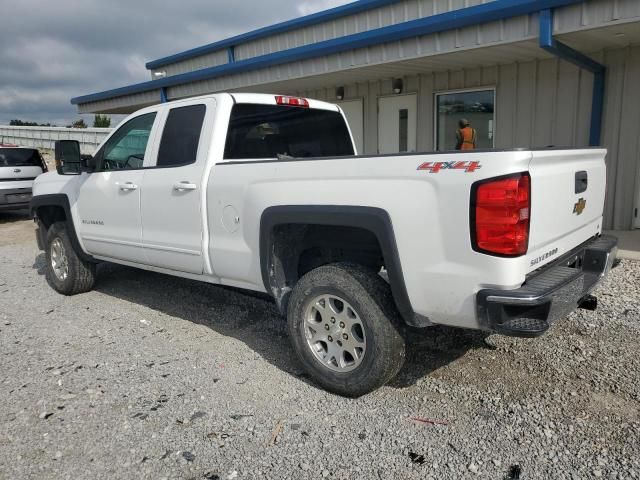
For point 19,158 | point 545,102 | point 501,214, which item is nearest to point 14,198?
point 19,158

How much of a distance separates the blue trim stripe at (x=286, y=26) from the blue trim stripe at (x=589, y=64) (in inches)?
196

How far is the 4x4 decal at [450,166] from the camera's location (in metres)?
2.56

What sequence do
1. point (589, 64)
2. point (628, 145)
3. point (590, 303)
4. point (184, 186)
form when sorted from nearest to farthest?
1. point (590, 303)
2. point (184, 186)
3. point (589, 64)
4. point (628, 145)

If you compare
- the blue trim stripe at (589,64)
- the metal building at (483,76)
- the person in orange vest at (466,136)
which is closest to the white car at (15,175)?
the metal building at (483,76)

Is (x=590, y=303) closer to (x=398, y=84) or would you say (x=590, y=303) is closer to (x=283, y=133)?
(x=283, y=133)

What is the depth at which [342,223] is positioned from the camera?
3.10 metres

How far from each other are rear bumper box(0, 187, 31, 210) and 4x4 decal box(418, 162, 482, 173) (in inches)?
471

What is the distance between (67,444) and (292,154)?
2.84 metres

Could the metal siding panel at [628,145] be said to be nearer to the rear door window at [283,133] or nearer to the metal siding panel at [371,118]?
the metal siding panel at [371,118]

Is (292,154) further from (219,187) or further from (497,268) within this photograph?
(497,268)

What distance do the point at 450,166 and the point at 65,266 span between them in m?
4.77

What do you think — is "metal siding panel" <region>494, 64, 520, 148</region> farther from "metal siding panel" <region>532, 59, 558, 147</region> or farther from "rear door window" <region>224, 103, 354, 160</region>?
"rear door window" <region>224, 103, 354, 160</region>

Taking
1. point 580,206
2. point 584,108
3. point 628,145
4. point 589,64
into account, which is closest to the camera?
point 580,206

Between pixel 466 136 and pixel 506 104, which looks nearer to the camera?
pixel 506 104
